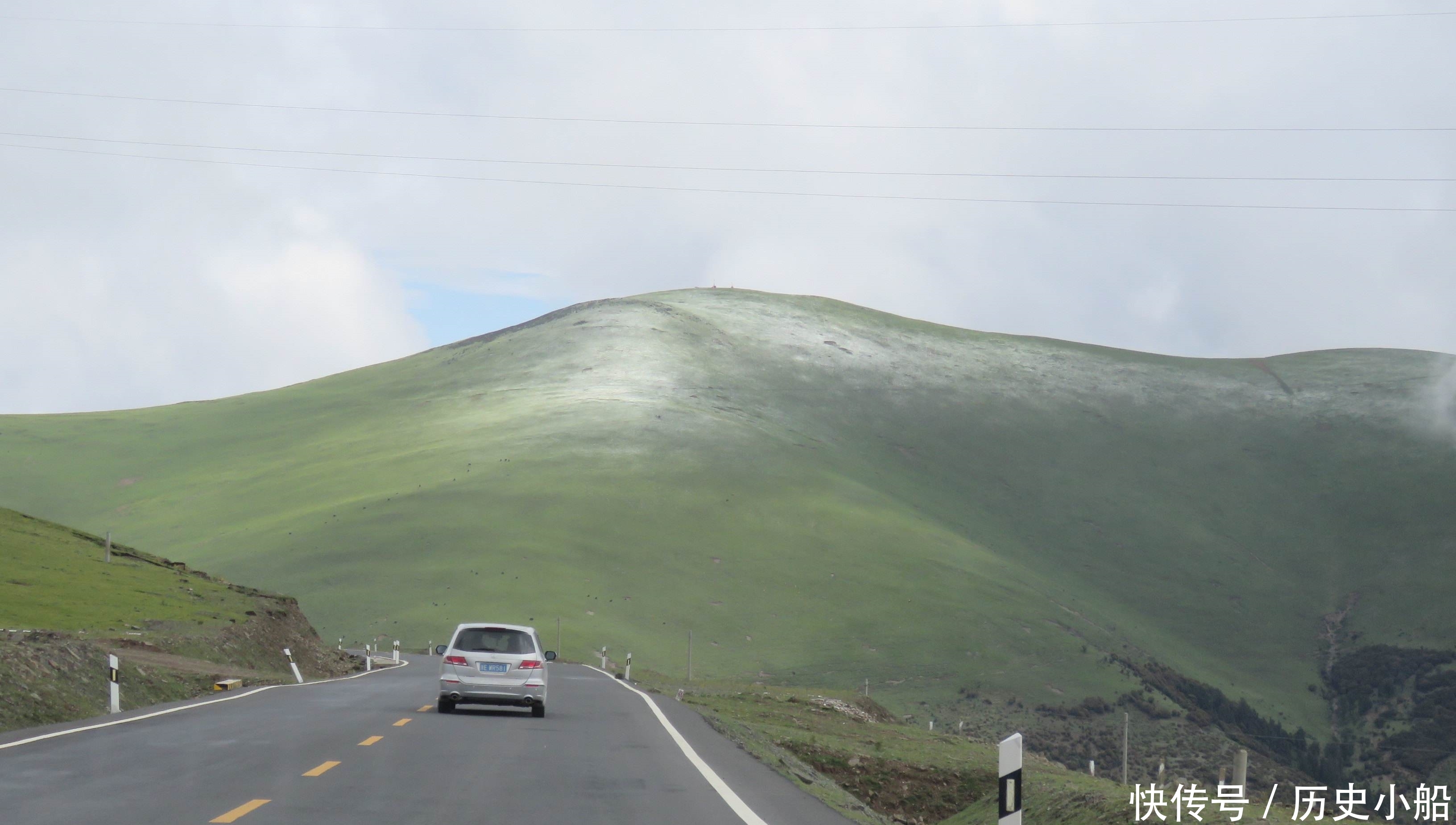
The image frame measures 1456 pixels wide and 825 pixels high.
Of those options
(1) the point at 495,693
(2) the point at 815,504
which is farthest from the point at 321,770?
(2) the point at 815,504

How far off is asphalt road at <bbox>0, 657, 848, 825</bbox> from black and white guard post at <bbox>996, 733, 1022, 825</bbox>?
10.3 ft

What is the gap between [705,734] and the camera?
2359 centimetres

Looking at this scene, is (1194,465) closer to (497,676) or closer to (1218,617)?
(1218,617)

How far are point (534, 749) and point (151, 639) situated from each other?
26415 mm

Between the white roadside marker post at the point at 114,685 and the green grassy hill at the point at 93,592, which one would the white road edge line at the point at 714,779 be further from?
the green grassy hill at the point at 93,592

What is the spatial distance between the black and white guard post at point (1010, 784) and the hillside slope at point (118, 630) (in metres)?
15.9

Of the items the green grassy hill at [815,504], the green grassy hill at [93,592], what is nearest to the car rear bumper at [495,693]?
the green grassy hill at [93,592]

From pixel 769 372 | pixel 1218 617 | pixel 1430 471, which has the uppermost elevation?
pixel 769 372

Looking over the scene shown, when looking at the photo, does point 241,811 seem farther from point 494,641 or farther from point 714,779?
point 494,641

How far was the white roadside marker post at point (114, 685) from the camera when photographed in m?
23.2

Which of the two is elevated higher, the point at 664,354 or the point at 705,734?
the point at 664,354

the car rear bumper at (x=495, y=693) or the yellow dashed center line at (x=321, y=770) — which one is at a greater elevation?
the yellow dashed center line at (x=321, y=770)

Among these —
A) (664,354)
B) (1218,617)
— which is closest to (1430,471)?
(1218,617)

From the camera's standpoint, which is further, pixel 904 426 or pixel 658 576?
pixel 904 426
